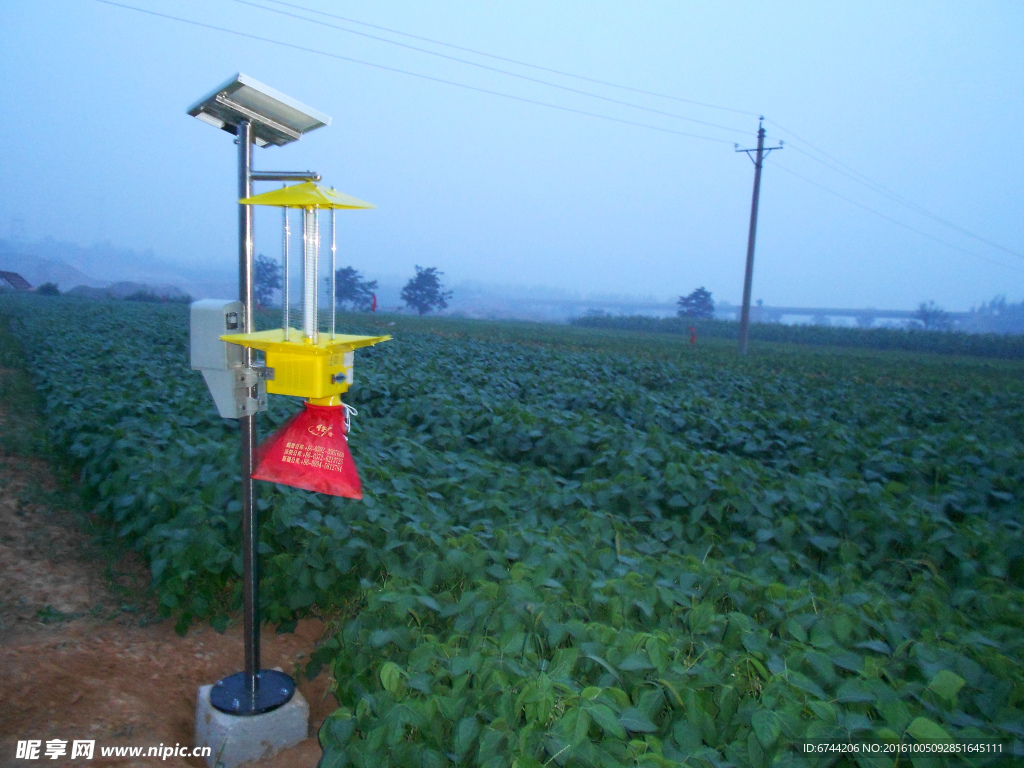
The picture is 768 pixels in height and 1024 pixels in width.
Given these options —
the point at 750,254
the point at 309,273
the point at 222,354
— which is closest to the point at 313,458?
the point at 222,354

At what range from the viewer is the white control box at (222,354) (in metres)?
2.23

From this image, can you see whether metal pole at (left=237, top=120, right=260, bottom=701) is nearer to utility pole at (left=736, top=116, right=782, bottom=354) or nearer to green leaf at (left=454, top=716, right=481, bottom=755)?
green leaf at (left=454, top=716, right=481, bottom=755)

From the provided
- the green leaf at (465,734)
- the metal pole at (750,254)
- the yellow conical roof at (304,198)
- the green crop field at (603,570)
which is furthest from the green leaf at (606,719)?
the metal pole at (750,254)

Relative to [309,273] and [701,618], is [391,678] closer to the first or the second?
[701,618]

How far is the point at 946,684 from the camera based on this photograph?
5.94 feet

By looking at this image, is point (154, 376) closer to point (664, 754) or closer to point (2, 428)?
point (2, 428)

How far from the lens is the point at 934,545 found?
12.1 feet

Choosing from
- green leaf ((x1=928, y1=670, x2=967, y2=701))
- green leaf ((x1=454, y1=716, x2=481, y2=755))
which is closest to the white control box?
green leaf ((x1=454, y1=716, x2=481, y2=755))

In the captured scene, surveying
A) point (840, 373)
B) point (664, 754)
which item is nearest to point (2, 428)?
point (664, 754)

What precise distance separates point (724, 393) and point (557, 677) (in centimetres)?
815

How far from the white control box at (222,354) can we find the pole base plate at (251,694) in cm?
107

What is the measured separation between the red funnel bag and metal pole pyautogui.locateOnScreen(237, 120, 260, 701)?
20 centimetres

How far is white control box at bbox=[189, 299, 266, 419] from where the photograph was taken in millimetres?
2227

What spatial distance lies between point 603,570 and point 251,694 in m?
1.51
